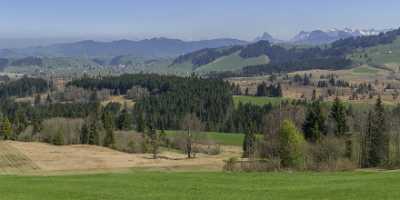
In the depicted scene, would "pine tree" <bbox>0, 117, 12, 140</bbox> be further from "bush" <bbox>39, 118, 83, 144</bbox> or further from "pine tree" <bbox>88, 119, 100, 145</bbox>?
"pine tree" <bbox>88, 119, 100, 145</bbox>

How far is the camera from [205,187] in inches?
1528

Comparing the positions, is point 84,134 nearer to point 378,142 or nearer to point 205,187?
point 378,142

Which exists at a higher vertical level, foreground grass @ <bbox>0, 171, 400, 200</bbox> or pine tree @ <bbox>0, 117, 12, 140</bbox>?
foreground grass @ <bbox>0, 171, 400, 200</bbox>

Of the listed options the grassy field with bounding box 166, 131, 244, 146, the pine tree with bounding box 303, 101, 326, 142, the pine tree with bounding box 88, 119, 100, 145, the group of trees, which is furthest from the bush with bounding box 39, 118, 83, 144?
the pine tree with bounding box 303, 101, 326, 142

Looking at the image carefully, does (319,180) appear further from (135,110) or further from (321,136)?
(135,110)

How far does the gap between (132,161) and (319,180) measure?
173ft

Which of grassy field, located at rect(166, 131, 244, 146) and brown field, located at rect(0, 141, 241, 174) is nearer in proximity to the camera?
brown field, located at rect(0, 141, 241, 174)

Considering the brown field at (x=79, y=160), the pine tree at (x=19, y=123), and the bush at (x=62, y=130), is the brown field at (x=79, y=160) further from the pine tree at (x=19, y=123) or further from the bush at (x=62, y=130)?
the pine tree at (x=19, y=123)

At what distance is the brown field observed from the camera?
259 feet

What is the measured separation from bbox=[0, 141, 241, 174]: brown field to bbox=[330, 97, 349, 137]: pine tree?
1807cm

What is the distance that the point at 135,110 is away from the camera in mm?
183375

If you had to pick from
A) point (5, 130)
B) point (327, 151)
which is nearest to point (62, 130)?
point (5, 130)

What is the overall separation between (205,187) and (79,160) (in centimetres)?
5386

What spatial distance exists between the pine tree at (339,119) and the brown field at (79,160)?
59.3 feet
